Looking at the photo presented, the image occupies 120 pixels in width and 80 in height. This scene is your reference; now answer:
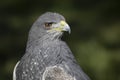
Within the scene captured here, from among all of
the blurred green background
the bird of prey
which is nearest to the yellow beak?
the bird of prey

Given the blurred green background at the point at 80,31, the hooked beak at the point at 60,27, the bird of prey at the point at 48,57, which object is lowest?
the blurred green background at the point at 80,31

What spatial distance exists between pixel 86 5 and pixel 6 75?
2331 millimetres

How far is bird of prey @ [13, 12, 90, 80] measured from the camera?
782cm

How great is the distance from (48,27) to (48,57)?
0.39m

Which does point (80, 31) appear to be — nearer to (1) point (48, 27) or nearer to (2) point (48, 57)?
(1) point (48, 27)

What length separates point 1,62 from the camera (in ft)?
45.7

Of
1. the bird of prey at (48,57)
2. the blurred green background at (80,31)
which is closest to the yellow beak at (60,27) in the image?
the bird of prey at (48,57)

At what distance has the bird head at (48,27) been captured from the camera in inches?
318

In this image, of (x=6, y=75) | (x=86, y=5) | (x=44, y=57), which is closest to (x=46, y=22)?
(x=44, y=57)

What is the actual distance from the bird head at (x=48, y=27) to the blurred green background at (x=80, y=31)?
5.49 metres

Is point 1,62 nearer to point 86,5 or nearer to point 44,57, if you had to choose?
point 86,5

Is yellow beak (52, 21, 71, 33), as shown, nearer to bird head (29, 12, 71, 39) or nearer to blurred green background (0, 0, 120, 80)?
bird head (29, 12, 71, 39)

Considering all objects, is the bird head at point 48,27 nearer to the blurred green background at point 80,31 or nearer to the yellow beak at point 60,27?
the yellow beak at point 60,27

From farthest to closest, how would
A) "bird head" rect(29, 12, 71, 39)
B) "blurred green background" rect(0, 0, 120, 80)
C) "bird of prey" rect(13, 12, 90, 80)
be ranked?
"blurred green background" rect(0, 0, 120, 80)
"bird head" rect(29, 12, 71, 39)
"bird of prey" rect(13, 12, 90, 80)
